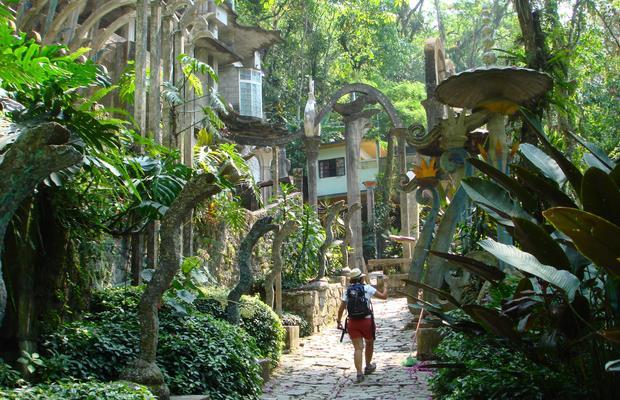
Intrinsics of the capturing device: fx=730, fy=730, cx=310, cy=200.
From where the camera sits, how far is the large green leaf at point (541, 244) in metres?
4.53

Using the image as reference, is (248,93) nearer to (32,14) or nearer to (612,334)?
(32,14)

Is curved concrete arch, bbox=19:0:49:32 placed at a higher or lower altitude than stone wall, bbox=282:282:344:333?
higher

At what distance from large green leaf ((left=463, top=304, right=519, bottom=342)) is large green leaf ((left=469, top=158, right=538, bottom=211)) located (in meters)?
0.96

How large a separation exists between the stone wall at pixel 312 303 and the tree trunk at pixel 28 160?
9164 millimetres

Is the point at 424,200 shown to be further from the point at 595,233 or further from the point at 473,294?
the point at 595,233

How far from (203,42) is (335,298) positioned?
1038cm

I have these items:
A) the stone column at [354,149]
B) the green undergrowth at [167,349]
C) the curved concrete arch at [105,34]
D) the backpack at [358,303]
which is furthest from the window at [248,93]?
the green undergrowth at [167,349]

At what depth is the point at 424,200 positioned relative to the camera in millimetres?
12195

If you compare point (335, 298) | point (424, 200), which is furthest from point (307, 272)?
point (424, 200)

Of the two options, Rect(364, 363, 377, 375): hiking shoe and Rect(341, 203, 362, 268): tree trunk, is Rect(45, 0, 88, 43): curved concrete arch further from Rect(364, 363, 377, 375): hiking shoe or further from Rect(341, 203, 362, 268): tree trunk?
Rect(364, 363, 377, 375): hiking shoe

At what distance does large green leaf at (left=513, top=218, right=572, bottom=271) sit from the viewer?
4527 mm

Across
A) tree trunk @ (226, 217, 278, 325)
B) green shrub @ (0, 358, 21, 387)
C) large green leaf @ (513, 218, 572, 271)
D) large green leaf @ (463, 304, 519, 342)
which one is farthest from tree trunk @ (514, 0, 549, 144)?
green shrub @ (0, 358, 21, 387)

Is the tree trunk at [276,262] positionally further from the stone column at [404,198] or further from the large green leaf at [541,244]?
the large green leaf at [541,244]

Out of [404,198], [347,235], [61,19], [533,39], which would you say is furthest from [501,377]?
[404,198]
